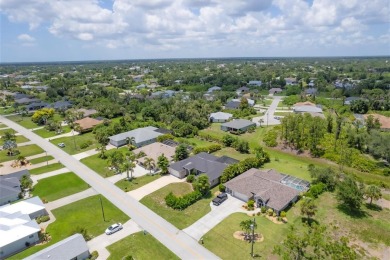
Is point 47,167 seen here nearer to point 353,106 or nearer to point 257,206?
point 257,206

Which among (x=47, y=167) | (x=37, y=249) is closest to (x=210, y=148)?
(x=47, y=167)

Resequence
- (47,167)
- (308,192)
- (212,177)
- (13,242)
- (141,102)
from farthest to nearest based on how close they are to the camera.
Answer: (141,102) → (47,167) → (212,177) → (308,192) → (13,242)

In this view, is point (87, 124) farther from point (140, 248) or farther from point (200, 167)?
point (140, 248)

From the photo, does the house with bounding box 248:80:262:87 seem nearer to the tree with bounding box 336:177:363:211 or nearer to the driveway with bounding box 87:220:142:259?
the tree with bounding box 336:177:363:211

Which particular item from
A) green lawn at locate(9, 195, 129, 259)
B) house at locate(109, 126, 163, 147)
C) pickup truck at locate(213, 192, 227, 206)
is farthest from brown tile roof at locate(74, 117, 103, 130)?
pickup truck at locate(213, 192, 227, 206)

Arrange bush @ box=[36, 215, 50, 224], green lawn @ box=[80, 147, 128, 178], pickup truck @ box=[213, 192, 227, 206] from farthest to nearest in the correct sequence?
1. green lawn @ box=[80, 147, 128, 178]
2. pickup truck @ box=[213, 192, 227, 206]
3. bush @ box=[36, 215, 50, 224]

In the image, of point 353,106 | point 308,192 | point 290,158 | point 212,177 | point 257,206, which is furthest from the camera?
point 353,106
